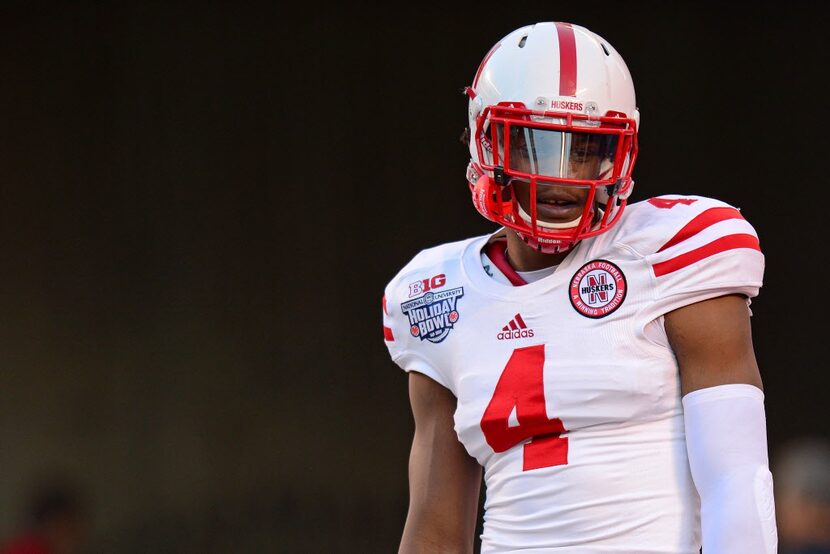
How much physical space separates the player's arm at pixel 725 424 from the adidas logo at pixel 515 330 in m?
0.20

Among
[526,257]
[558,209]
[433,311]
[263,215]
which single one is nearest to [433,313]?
[433,311]

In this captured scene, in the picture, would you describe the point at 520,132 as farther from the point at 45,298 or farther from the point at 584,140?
the point at 45,298

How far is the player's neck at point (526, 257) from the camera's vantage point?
75.2 inches

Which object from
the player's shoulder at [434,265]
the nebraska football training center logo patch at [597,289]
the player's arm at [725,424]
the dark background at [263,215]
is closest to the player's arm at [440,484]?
the player's shoulder at [434,265]

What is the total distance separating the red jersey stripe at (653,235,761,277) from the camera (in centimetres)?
171

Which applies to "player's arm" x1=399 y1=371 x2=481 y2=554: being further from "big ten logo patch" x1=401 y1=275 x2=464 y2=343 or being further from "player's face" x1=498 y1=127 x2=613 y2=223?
"player's face" x1=498 y1=127 x2=613 y2=223

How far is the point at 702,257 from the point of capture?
1708 millimetres

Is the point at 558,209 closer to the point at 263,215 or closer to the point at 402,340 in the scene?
the point at 402,340

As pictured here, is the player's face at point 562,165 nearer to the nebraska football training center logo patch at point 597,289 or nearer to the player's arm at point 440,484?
the nebraska football training center logo patch at point 597,289

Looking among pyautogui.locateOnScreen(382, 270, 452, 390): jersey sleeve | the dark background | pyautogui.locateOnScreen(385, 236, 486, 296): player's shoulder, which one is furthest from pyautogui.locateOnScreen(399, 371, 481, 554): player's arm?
the dark background

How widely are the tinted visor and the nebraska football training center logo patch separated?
118 millimetres

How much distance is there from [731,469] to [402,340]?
56cm

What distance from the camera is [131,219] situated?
429 cm

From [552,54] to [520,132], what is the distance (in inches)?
4.7
